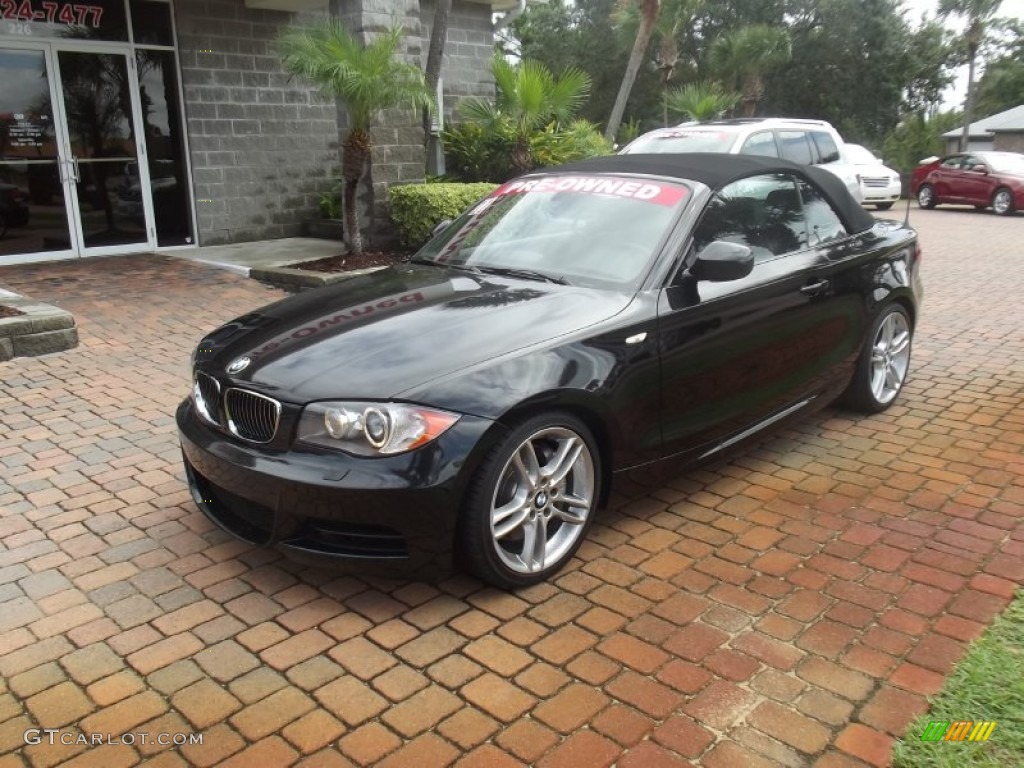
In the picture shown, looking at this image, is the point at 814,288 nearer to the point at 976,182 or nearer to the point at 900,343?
the point at 900,343

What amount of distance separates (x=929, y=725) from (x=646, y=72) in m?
39.0

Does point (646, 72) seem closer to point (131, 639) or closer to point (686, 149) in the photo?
point (686, 149)

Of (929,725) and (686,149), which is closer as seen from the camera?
(929,725)

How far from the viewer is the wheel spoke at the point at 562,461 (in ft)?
11.0

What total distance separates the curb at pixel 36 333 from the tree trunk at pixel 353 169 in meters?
3.72

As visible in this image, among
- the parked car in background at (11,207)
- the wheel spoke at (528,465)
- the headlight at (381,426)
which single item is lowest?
the wheel spoke at (528,465)

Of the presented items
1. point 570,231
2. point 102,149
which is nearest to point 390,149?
point 102,149

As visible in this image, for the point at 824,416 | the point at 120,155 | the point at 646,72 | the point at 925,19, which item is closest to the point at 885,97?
the point at 925,19

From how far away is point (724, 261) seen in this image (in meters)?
3.73

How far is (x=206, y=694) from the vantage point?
9.03ft

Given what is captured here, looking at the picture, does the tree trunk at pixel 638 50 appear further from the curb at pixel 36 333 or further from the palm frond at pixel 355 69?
the curb at pixel 36 333

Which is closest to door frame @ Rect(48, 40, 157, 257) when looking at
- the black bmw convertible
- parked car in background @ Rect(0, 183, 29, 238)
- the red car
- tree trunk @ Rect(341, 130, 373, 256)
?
parked car in background @ Rect(0, 183, 29, 238)

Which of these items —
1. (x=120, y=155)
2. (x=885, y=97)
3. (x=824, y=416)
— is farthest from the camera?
(x=885, y=97)

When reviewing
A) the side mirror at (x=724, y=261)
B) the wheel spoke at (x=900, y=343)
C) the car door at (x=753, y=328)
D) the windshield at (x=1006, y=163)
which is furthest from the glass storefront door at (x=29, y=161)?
the windshield at (x=1006, y=163)
